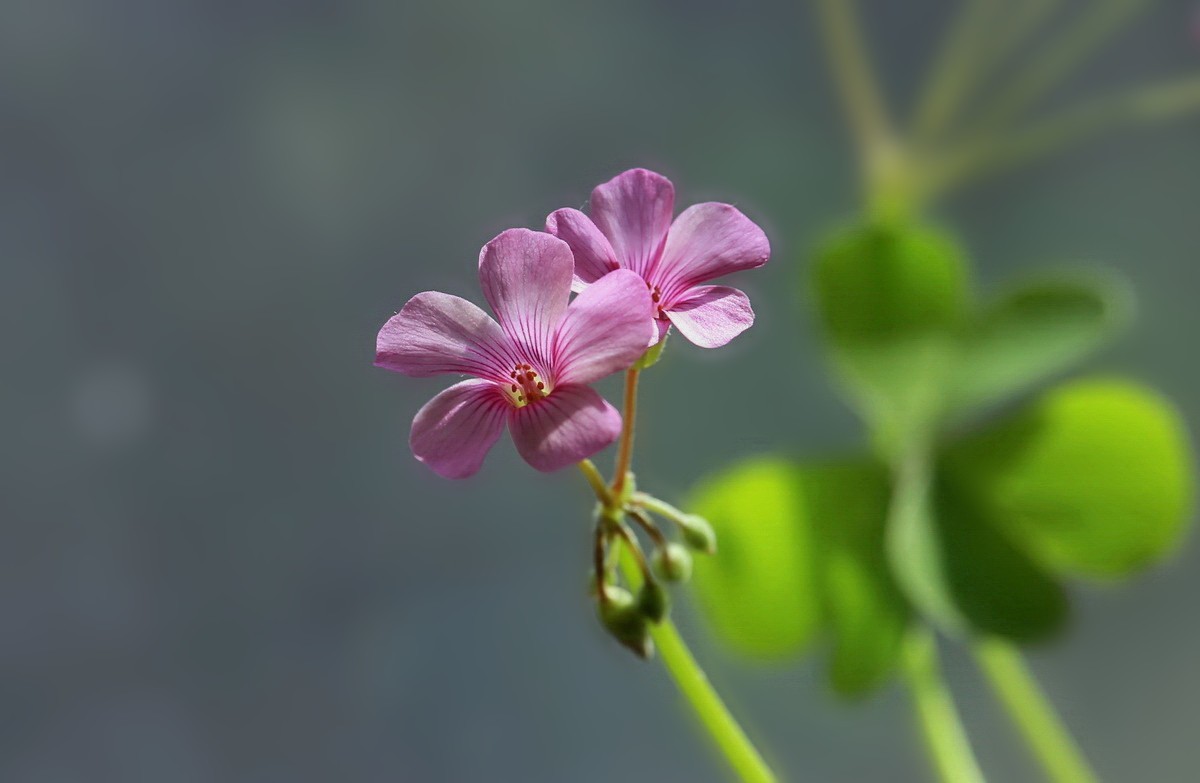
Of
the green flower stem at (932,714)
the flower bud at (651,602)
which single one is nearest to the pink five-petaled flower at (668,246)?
the flower bud at (651,602)

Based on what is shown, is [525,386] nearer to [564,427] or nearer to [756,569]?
[564,427]

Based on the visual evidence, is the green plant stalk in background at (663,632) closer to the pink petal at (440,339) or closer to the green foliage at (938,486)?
the pink petal at (440,339)

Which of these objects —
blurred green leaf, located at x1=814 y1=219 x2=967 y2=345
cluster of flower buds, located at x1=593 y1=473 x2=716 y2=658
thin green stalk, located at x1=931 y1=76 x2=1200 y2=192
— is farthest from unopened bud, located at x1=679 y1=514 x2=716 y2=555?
thin green stalk, located at x1=931 y1=76 x2=1200 y2=192

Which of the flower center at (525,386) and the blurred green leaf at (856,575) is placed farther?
the blurred green leaf at (856,575)

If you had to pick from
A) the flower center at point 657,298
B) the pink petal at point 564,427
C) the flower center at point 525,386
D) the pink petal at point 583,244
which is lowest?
the pink petal at point 564,427

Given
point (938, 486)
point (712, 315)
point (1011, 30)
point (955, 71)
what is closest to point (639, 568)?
point (712, 315)

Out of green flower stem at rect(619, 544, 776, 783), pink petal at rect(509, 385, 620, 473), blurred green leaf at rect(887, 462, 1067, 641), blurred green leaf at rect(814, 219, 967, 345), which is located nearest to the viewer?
pink petal at rect(509, 385, 620, 473)

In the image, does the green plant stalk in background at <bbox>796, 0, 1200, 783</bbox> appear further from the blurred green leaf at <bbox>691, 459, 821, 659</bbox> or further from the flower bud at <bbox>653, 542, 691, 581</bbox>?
the flower bud at <bbox>653, 542, 691, 581</bbox>
